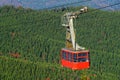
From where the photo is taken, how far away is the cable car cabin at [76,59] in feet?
179

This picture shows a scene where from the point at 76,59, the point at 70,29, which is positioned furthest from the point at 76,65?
the point at 70,29

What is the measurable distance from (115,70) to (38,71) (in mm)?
51422

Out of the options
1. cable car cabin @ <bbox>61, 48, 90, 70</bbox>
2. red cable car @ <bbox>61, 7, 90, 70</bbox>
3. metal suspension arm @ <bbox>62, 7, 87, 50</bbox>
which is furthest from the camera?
cable car cabin @ <bbox>61, 48, 90, 70</bbox>

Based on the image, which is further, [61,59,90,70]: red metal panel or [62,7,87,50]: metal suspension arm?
[61,59,90,70]: red metal panel

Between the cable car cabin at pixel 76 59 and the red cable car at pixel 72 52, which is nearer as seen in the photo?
the red cable car at pixel 72 52

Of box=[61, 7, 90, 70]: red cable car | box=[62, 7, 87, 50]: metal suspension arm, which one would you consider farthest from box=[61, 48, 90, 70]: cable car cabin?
box=[62, 7, 87, 50]: metal suspension arm

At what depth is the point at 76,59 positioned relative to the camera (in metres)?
54.5

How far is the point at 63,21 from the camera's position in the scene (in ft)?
183

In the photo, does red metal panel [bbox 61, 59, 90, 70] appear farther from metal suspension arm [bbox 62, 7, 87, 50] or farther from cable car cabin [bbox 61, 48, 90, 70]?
metal suspension arm [bbox 62, 7, 87, 50]

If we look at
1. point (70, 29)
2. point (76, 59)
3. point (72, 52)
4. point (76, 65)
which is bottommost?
point (76, 65)

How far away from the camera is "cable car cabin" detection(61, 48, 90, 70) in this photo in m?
54.4

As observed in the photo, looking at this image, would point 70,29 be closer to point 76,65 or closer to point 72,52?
point 72,52

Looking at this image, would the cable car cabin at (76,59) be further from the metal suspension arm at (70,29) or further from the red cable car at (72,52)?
the metal suspension arm at (70,29)

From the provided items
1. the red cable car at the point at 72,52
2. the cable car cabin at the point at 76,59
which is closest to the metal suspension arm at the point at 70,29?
the red cable car at the point at 72,52
